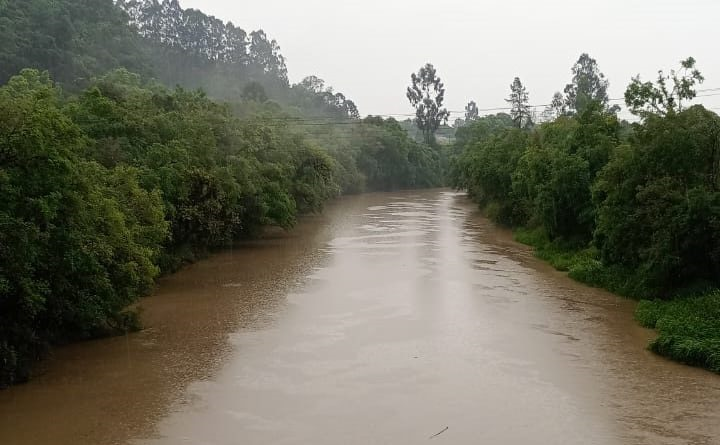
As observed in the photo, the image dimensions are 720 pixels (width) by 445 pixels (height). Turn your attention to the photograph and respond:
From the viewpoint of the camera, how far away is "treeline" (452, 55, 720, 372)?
19078mm

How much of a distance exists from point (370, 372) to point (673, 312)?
9.01m

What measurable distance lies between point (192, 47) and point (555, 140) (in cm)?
7870

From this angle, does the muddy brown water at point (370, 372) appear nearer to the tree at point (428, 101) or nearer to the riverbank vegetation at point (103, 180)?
the riverbank vegetation at point (103, 180)

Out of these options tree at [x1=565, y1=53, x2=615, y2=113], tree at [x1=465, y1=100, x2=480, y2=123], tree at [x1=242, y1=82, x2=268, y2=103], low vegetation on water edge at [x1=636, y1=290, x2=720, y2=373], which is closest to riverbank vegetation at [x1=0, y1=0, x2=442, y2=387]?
low vegetation on water edge at [x1=636, y1=290, x2=720, y2=373]

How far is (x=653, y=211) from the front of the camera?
20781 mm

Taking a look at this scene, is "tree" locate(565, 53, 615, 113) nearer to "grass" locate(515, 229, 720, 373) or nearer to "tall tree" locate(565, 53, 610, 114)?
"tall tree" locate(565, 53, 610, 114)

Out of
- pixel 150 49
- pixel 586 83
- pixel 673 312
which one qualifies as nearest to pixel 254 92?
pixel 150 49

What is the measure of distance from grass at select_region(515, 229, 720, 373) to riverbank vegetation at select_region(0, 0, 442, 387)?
1305 centimetres

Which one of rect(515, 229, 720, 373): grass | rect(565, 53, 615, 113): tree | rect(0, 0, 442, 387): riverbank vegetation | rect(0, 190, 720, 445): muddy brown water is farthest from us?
rect(565, 53, 615, 113): tree

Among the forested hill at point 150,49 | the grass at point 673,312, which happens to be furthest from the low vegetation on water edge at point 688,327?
the forested hill at point 150,49

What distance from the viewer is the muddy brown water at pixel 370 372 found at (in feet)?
41.9

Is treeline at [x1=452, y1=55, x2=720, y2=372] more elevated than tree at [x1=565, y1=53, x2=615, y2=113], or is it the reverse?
tree at [x1=565, y1=53, x2=615, y2=113]

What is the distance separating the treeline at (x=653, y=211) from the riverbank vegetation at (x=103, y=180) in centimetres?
1335

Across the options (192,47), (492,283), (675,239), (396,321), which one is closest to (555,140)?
(492,283)
